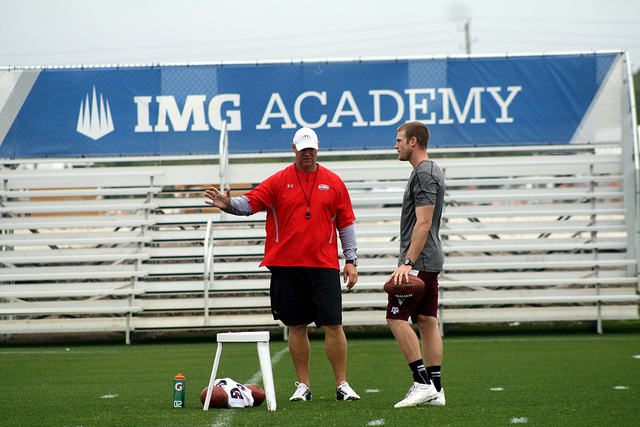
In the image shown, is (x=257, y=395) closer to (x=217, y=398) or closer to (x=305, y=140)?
(x=217, y=398)

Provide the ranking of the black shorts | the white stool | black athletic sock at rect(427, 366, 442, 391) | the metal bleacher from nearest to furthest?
the white stool → black athletic sock at rect(427, 366, 442, 391) → the black shorts → the metal bleacher

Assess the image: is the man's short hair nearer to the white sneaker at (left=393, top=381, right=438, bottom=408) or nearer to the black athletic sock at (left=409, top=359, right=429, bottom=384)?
the black athletic sock at (left=409, top=359, right=429, bottom=384)

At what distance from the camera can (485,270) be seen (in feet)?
34.4

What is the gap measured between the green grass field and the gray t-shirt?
2.91 ft

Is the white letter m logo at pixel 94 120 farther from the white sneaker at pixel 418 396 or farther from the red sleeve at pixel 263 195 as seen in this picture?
the white sneaker at pixel 418 396

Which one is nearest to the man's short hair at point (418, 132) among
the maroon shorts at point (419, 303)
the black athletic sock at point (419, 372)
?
the maroon shorts at point (419, 303)

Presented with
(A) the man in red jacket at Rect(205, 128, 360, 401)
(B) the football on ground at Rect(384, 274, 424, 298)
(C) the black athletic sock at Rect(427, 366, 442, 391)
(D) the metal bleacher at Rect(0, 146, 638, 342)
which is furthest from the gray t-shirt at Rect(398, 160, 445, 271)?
(D) the metal bleacher at Rect(0, 146, 638, 342)

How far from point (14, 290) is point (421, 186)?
732cm

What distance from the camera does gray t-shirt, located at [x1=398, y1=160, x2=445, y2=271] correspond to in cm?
411

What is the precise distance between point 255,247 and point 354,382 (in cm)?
460

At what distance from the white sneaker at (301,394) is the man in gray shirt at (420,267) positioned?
665 mm

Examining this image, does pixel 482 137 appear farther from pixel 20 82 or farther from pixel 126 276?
pixel 20 82

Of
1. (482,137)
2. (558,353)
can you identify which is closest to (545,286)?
(482,137)

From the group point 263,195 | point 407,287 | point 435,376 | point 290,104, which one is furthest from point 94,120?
point 435,376
